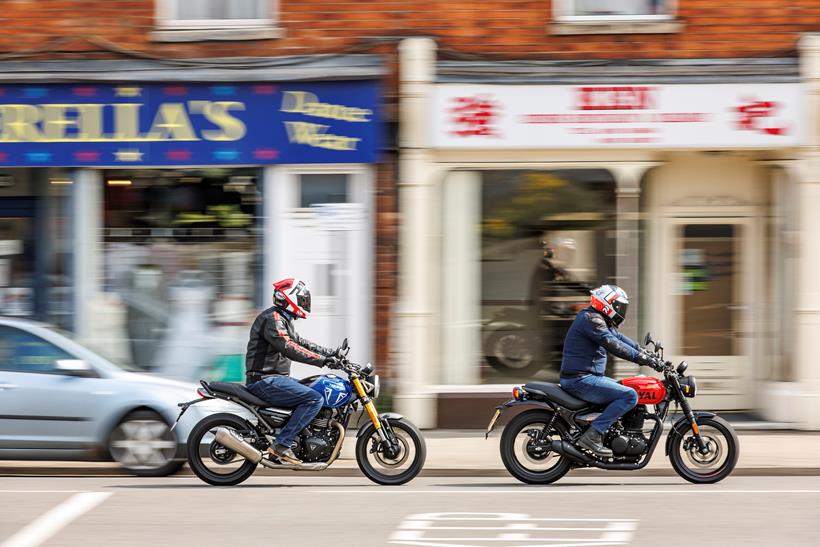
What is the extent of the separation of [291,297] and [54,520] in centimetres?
260

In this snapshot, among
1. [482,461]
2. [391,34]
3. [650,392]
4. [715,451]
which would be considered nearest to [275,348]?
[482,461]

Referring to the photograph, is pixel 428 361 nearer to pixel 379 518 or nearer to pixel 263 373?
pixel 263 373

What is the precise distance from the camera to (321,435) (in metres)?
9.80

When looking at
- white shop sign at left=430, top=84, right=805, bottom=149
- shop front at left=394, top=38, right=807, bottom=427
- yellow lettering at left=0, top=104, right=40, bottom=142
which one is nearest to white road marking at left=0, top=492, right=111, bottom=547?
shop front at left=394, top=38, right=807, bottom=427

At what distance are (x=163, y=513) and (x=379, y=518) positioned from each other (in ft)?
4.91

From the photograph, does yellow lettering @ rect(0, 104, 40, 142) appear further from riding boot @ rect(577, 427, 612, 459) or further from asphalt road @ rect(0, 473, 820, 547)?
riding boot @ rect(577, 427, 612, 459)

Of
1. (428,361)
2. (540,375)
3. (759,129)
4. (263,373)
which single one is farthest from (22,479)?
(759,129)

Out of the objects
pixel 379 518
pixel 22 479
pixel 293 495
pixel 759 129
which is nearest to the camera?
pixel 379 518

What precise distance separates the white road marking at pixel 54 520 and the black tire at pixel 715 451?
4412 mm

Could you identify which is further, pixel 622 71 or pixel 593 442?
pixel 622 71

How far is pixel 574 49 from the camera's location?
13.5 meters

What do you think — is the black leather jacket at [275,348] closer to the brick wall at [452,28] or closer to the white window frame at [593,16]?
the brick wall at [452,28]

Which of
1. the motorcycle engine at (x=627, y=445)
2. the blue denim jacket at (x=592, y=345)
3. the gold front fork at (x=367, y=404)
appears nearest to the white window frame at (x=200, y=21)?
the gold front fork at (x=367, y=404)

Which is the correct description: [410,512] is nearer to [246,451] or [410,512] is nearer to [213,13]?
[246,451]
